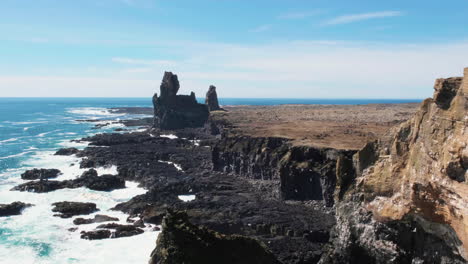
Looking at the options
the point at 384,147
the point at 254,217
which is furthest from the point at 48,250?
the point at 384,147

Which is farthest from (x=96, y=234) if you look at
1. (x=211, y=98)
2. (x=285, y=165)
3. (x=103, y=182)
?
(x=211, y=98)

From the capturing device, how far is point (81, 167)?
3214 inches

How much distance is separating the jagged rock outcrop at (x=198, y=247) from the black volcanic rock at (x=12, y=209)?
124 feet

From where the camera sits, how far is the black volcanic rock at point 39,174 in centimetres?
7225

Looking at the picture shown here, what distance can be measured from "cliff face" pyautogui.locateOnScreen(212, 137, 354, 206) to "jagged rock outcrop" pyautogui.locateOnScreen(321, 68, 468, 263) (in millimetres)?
16519

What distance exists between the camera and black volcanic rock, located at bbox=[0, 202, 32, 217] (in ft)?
171

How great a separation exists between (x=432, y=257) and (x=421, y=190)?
14.3 ft

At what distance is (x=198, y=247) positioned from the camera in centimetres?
2281

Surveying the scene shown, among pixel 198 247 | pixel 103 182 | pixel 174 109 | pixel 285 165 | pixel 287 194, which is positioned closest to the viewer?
pixel 198 247

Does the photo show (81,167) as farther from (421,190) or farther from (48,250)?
(421,190)

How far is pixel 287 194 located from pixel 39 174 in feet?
158

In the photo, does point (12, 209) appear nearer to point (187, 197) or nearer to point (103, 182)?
point (103, 182)

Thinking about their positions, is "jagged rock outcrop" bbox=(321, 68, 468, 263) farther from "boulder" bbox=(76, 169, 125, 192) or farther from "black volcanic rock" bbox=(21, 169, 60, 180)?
"black volcanic rock" bbox=(21, 169, 60, 180)

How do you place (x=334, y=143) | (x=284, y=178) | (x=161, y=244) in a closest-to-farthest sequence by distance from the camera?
(x=161, y=244)
(x=284, y=178)
(x=334, y=143)
